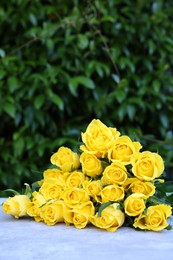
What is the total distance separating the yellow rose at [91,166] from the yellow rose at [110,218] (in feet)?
0.31

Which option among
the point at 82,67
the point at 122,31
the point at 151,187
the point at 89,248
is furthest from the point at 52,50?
the point at 89,248

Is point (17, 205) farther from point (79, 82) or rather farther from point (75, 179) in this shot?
point (79, 82)

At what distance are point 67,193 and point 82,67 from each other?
142 centimetres

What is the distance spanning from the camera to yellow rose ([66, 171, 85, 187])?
1.16m

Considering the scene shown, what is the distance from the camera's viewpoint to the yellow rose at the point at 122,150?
115 cm

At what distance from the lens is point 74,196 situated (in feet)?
3.70

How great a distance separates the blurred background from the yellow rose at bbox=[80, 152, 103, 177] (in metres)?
1.21

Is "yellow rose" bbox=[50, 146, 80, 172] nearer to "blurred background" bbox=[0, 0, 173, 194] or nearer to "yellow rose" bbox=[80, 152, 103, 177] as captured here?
"yellow rose" bbox=[80, 152, 103, 177]

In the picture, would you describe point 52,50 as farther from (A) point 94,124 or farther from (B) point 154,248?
(B) point 154,248

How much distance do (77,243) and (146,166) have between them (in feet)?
0.77

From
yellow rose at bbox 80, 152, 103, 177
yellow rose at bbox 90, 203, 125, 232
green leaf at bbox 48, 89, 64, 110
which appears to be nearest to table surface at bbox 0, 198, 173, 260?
yellow rose at bbox 90, 203, 125, 232

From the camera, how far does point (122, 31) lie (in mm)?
2615

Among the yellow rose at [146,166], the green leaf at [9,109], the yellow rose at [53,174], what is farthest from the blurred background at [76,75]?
the yellow rose at [146,166]

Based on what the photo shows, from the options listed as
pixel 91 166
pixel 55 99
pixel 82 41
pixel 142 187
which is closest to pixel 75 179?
pixel 91 166
